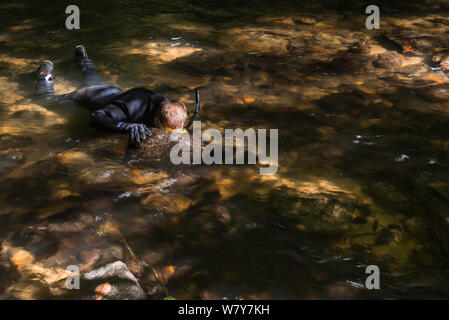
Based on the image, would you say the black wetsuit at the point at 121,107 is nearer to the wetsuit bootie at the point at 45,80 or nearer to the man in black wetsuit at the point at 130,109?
the man in black wetsuit at the point at 130,109

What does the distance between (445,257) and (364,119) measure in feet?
6.91

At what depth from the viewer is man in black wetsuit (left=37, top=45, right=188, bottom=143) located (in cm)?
390

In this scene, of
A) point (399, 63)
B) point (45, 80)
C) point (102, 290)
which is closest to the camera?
point (102, 290)

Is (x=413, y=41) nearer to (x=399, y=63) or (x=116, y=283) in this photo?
(x=399, y=63)

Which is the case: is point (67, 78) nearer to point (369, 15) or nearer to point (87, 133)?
point (87, 133)

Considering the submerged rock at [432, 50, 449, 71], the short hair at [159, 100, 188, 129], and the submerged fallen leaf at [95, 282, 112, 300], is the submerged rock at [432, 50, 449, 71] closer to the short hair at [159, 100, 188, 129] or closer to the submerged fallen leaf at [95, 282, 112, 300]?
the short hair at [159, 100, 188, 129]

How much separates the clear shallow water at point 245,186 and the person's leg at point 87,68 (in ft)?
0.56

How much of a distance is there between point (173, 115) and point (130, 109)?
52cm

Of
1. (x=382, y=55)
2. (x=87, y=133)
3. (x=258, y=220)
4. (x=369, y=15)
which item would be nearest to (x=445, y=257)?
(x=258, y=220)

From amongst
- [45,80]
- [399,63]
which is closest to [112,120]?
[45,80]

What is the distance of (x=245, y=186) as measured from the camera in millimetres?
3506

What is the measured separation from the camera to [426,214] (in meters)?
3.14

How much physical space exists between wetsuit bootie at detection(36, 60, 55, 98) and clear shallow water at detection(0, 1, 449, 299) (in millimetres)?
138

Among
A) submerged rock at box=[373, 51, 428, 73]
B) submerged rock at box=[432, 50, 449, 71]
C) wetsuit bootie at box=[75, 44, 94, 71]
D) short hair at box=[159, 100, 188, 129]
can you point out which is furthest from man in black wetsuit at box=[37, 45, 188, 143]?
submerged rock at box=[432, 50, 449, 71]
